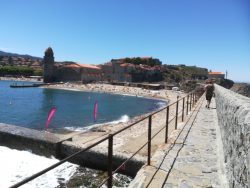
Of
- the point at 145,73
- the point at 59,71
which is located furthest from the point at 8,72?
the point at 145,73

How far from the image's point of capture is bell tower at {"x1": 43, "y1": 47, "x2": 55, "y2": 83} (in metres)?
122

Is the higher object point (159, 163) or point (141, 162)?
point (159, 163)

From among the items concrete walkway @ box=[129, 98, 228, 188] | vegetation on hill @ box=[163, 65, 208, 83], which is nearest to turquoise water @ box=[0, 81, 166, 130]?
concrete walkway @ box=[129, 98, 228, 188]

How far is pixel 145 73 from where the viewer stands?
130m

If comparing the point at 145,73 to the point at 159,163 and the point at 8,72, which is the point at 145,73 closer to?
the point at 8,72

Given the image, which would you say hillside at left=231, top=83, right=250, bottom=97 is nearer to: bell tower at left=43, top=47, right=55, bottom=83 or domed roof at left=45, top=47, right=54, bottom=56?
bell tower at left=43, top=47, right=55, bottom=83

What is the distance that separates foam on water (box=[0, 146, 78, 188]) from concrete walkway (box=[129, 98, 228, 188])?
3996 millimetres

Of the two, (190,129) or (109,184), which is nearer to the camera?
(109,184)

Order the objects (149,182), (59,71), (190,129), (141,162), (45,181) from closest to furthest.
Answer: (149,182)
(141,162)
(45,181)
(190,129)
(59,71)

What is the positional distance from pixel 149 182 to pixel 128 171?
13.4 ft

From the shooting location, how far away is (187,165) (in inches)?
251

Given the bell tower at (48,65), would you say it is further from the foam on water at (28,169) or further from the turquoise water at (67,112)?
the foam on water at (28,169)

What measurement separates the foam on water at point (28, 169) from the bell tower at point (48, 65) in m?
114

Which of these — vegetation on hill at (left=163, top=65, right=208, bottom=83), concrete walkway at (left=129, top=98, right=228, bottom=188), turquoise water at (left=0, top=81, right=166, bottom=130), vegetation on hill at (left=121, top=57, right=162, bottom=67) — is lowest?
turquoise water at (left=0, top=81, right=166, bottom=130)
